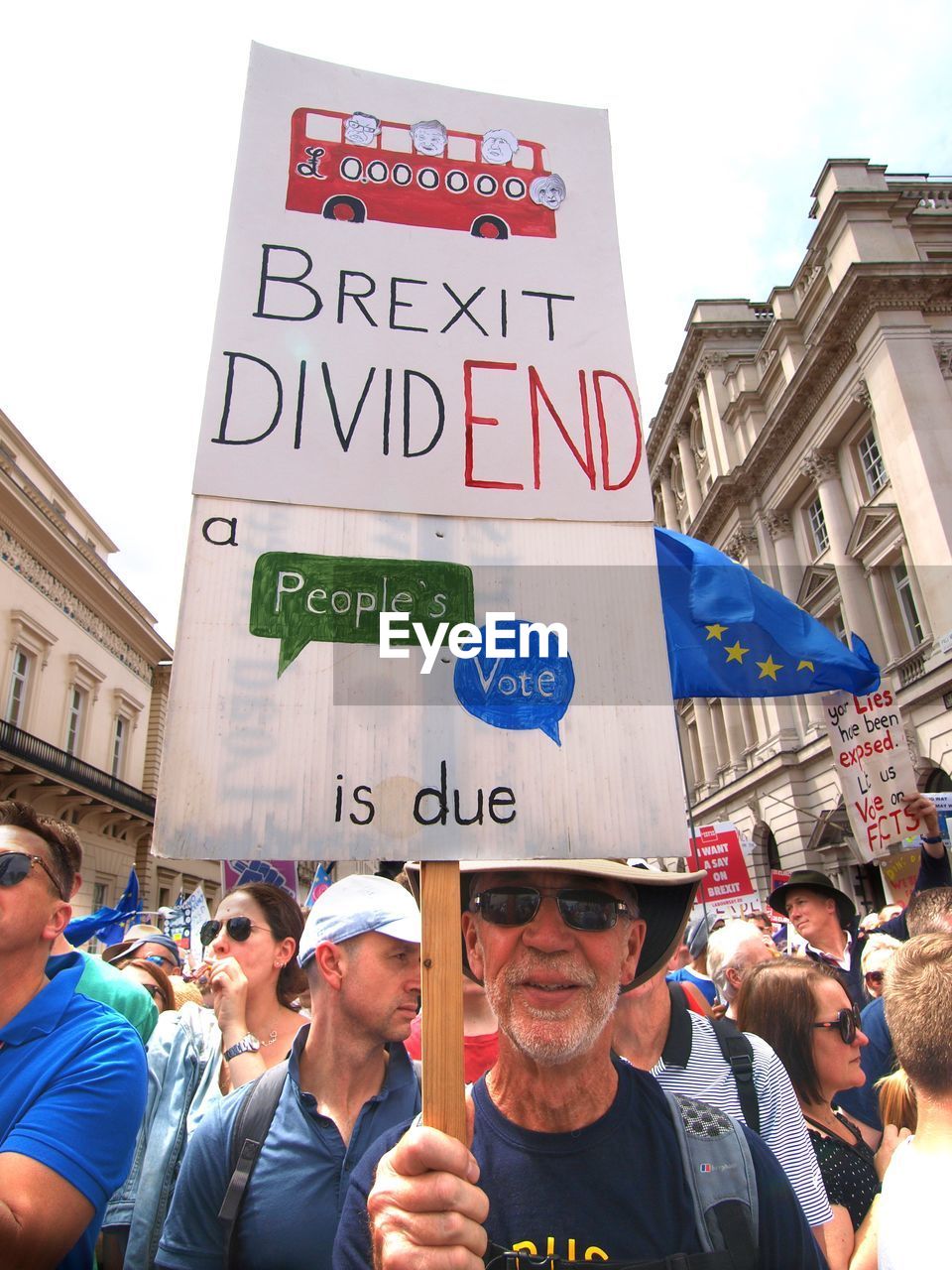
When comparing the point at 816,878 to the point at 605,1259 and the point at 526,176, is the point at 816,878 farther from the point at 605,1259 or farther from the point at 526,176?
the point at 526,176

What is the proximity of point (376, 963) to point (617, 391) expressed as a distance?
1889 millimetres

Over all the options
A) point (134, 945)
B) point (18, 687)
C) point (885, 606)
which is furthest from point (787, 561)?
point (134, 945)

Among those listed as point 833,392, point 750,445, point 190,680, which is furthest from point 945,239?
point 190,680

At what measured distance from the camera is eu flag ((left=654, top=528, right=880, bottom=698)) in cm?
614

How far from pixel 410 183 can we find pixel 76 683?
29.9 m

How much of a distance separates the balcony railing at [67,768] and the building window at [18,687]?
0.97 meters

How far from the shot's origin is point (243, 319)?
1.88 m

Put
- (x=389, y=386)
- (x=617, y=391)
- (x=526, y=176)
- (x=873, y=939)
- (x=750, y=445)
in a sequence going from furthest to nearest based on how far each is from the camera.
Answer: (x=750, y=445) → (x=873, y=939) → (x=526, y=176) → (x=617, y=391) → (x=389, y=386)

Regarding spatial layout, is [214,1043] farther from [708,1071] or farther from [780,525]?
[780,525]

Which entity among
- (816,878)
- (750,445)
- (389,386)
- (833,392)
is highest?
(750,445)

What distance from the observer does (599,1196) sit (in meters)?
1.64

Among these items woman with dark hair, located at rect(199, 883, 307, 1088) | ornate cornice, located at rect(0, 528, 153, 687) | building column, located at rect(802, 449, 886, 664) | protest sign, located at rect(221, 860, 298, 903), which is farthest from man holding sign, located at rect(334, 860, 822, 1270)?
ornate cornice, located at rect(0, 528, 153, 687)

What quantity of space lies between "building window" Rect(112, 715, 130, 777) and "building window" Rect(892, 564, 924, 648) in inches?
1049

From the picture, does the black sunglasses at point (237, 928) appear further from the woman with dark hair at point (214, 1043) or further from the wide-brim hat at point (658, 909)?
the wide-brim hat at point (658, 909)
